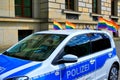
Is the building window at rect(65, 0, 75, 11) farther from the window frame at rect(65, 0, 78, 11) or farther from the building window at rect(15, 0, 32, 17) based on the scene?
the building window at rect(15, 0, 32, 17)

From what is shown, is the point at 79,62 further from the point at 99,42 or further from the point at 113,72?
the point at 113,72

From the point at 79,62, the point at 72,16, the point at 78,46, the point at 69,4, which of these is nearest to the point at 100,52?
the point at 78,46

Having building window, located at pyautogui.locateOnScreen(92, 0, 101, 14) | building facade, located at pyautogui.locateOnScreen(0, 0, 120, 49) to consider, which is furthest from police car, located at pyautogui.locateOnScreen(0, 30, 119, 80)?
building window, located at pyautogui.locateOnScreen(92, 0, 101, 14)

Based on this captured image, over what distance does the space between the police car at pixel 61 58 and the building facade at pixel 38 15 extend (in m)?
11.5

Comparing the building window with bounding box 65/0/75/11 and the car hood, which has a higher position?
the building window with bounding box 65/0/75/11

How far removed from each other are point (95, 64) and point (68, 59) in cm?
132

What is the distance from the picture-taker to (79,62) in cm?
582

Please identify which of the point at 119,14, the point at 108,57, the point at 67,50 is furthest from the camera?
the point at 119,14

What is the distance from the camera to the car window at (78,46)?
5.85m

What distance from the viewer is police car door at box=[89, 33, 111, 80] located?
6590mm

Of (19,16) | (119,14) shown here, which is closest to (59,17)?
(19,16)

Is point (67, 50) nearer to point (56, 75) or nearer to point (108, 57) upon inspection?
point (56, 75)

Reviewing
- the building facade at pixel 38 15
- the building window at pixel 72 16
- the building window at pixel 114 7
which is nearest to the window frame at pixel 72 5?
the building facade at pixel 38 15

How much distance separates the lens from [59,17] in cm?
2192
